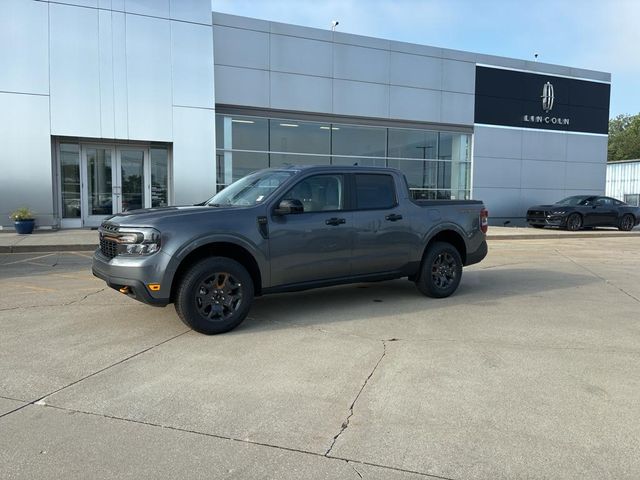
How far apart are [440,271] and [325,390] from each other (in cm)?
396

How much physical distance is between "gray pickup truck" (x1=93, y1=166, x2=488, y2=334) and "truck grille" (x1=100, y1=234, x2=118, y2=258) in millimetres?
11

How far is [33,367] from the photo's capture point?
4598mm

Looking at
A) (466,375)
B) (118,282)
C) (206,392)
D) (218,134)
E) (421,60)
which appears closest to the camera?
(206,392)

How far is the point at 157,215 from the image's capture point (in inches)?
220

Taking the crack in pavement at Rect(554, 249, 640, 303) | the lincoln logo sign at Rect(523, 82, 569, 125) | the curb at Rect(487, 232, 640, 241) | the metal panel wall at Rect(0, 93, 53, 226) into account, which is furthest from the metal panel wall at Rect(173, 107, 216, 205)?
the lincoln logo sign at Rect(523, 82, 569, 125)

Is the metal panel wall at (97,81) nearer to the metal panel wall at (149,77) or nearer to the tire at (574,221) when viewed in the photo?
the metal panel wall at (149,77)

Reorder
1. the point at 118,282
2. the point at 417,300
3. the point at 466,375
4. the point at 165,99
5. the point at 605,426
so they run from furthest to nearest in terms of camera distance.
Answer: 1. the point at 165,99
2. the point at 417,300
3. the point at 118,282
4. the point at 466,375
5. the point at 605,426

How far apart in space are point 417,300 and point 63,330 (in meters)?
4.63

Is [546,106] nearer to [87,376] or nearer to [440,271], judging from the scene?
[440,271]

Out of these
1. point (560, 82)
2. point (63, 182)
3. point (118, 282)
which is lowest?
point (118, 282)

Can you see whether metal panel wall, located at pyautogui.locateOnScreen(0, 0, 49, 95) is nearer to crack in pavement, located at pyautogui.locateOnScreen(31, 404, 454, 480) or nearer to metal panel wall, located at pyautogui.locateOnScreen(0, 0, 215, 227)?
metal panel wall, located at pyautogui.locateOnScreen(0, 0, 215, 227)

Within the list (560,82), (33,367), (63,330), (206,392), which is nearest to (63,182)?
(63,330)

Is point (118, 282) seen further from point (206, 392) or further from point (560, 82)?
point (560, 82)

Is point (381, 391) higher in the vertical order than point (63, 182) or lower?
lower
